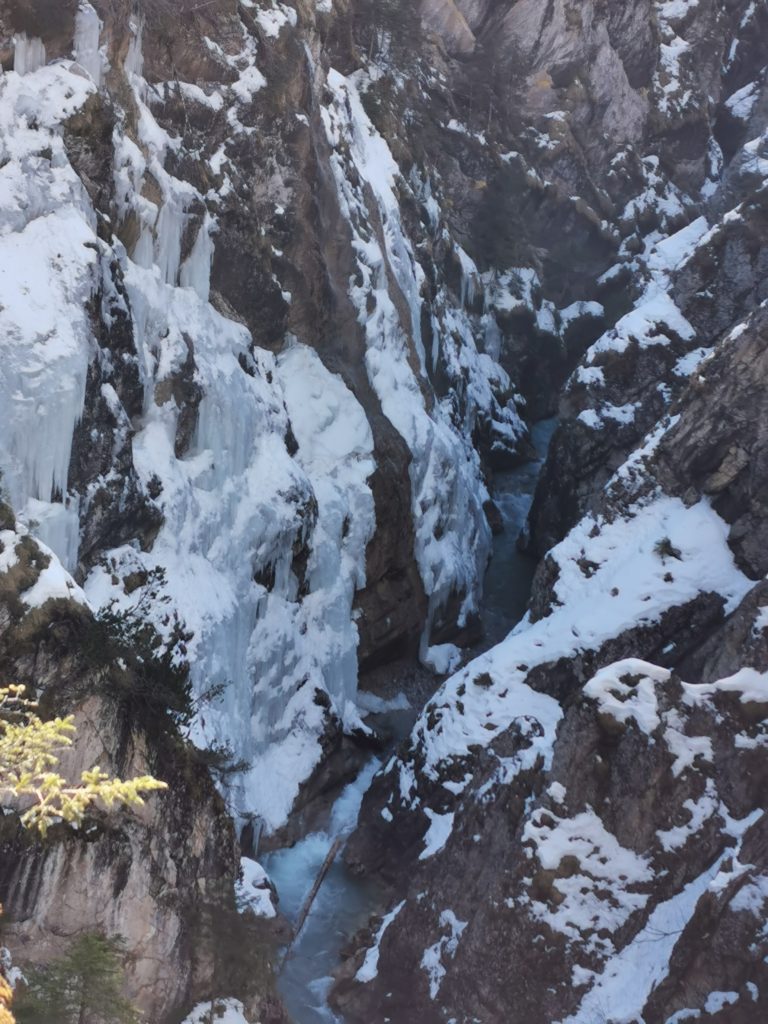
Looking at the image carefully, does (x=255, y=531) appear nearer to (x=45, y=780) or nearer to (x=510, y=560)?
(x=45, y=780)

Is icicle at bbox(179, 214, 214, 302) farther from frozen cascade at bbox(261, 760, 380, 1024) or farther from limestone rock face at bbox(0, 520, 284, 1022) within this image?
frozen cascade at bbox(261, 760, 380, 1024)

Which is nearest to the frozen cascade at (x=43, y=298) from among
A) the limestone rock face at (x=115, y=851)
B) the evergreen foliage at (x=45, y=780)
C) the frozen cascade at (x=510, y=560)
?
the limestone rock face at (x=115, y=851)

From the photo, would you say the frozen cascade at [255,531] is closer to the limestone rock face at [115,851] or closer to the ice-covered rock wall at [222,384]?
the ice-covered rock wall at [222,384]

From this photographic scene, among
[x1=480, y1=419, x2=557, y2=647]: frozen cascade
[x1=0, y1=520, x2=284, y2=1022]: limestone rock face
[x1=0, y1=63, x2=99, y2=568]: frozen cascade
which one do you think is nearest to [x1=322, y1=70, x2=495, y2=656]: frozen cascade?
[x1=480, y1=419, x2=557, y2=647]: frozen cascade

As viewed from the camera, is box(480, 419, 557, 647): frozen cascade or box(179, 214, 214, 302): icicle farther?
box(480, 419, 557, 647): frozen cascade

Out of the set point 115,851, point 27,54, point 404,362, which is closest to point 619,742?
point 115,851

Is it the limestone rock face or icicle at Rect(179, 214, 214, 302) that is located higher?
icicle at Rect(179, 214, 214, 302)

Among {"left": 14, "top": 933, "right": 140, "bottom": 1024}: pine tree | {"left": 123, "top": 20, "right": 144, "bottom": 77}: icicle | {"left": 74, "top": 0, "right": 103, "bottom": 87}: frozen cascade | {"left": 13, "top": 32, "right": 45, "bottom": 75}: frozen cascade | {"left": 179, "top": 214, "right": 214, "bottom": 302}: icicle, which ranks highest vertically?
{"left": 123, "top": 20, "right": 144, "bottom": 77}: icicle

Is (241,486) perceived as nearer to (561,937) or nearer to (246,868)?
(246,868)
